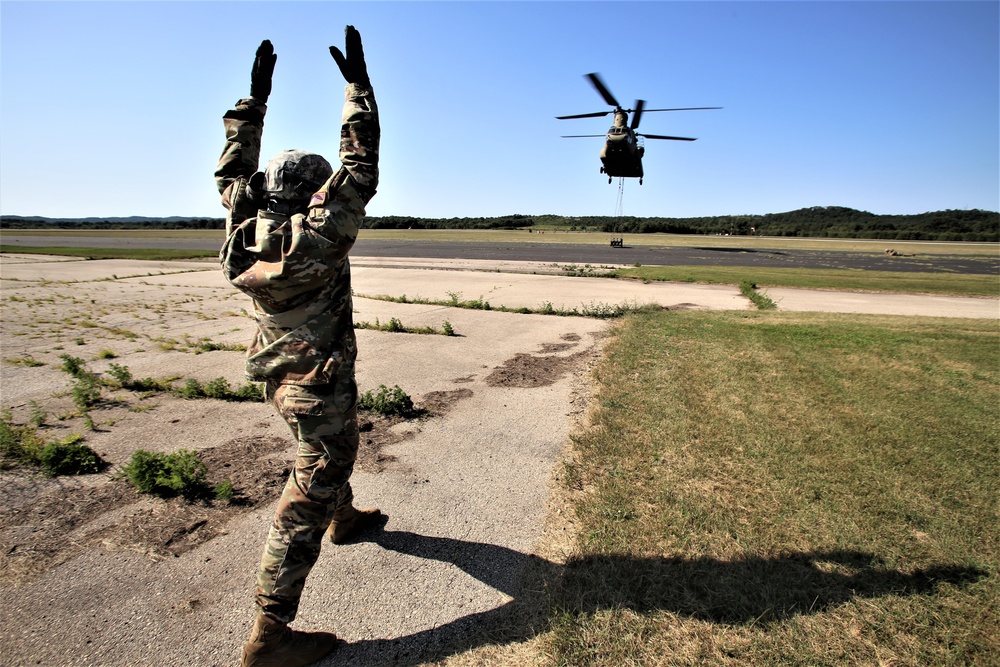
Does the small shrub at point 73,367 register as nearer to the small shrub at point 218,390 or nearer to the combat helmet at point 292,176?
the small shrub at point 218,390

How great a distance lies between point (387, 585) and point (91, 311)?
11.8 meters

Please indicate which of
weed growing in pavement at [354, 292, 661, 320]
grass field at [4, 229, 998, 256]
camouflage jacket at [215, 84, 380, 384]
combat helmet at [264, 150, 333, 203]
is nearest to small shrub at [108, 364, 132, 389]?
camouflage jacket at [215, 84, 380, 384]

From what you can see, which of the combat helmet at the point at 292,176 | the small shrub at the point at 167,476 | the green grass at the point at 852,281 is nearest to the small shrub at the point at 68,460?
the small shrub at the point at 167,476

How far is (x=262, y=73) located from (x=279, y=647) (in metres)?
3.04

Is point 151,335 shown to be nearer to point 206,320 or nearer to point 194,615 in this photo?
point 206,320

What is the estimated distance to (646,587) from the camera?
287 cm

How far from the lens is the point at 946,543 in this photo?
3.28 metres

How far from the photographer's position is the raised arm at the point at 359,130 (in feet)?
8.23

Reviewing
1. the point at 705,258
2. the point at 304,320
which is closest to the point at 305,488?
the point at 304,320

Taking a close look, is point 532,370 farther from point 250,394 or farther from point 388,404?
point 250,394

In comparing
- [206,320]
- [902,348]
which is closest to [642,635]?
[902,348]

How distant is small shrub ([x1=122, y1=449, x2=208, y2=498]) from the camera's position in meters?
3.79

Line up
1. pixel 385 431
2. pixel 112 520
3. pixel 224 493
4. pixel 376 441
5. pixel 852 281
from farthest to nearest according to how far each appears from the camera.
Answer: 1. pixel 852 281
2. pixel 385 431
3. pixel 376 441
4. pixel 224 493
5. pixel 112 520

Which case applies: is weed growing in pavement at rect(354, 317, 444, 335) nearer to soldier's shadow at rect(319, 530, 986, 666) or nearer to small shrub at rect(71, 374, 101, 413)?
small shrub at rect(71, 374, 101, 413)
